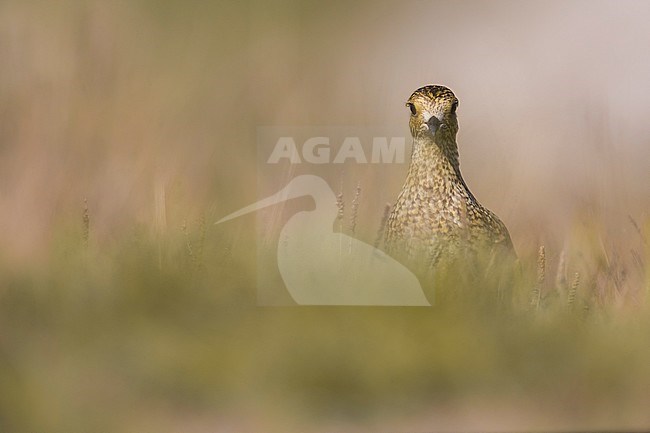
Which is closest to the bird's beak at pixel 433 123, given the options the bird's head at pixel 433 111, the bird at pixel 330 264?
the bird's head at pixel 433 111

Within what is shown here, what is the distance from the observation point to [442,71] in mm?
876

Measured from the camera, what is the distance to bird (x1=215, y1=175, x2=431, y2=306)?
86cm

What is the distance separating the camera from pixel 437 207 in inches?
34.8

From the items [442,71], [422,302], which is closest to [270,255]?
[422,302]

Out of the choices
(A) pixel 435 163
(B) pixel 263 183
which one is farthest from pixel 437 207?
(B) pixel 263 183

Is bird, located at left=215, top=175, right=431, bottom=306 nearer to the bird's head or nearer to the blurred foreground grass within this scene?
the blurred foreground grass

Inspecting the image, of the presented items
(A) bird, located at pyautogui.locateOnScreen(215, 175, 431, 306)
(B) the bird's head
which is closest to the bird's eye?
(B) the bird's head

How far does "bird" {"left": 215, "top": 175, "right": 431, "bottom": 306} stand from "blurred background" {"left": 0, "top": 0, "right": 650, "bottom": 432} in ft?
0.07

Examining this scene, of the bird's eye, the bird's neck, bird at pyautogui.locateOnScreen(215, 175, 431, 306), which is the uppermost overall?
the bird's eye

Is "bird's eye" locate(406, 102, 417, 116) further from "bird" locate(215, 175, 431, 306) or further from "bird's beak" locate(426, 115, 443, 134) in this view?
"bird" locate(215, 175, 431, 306)

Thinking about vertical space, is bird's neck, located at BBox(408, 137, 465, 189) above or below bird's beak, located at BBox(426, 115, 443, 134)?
below

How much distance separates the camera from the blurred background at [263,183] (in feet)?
2.86

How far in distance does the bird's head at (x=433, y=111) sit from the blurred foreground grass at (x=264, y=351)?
0.63 feet

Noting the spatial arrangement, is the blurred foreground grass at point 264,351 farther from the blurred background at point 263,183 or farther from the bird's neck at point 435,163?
the bird's neck at point 435,163
